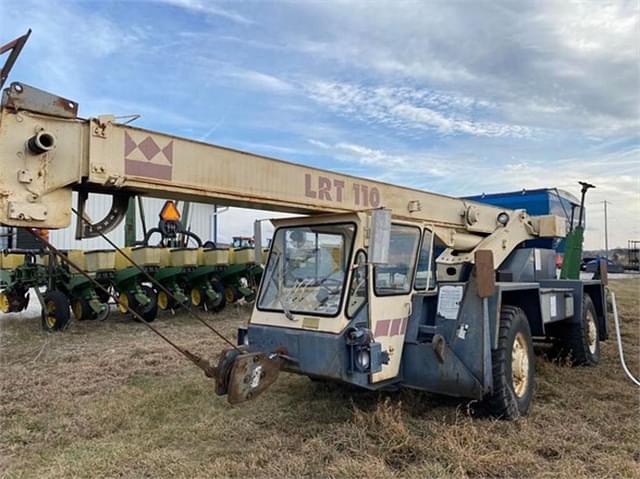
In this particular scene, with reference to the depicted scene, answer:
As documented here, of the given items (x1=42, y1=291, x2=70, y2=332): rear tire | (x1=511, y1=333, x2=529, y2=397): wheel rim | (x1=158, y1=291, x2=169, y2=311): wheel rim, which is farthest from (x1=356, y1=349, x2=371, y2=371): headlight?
(x1=158, y1=291, x2=169, y2=311): wheel rim

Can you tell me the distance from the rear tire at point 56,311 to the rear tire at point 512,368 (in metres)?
7.71

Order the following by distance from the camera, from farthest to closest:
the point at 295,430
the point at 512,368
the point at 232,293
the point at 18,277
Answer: the point at 232,293
the point at 18,277
the point at 512,368
the point at 295,430

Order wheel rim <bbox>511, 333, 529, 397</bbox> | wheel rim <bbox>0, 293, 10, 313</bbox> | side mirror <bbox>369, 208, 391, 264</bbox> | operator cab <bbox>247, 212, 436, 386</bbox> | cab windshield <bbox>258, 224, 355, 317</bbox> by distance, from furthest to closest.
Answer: wheel rim <bbox>0, 293, 10, 313</bbox> < wheel rim <bbox>511, 333, 529, 397</bbox> < cab windshield <bbox>258, 224, 355, 317</bbox> < operator cab <bbox>247, 212, 436, 386</bbox> < side mirror <bbox>369, 208, 391, 264</bbox>

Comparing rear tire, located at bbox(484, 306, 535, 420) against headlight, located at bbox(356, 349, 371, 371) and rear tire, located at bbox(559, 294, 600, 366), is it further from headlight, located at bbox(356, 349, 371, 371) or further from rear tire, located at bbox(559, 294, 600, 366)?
rear tire, located at bbox(559, 294, 600, 366)

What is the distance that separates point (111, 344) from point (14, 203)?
579 cm

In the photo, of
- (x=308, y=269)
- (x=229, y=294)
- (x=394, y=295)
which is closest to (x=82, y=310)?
(x=229, y=294)

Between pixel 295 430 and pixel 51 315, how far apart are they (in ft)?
22.8

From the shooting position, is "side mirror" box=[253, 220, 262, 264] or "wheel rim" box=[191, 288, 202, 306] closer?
"side mirror" box=[253, 220, 262, 264]

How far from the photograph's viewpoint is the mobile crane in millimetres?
2838

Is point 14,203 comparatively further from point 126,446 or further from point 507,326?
point 507,326

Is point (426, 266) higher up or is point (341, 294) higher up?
point (426, 266)

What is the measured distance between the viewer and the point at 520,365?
4586mm

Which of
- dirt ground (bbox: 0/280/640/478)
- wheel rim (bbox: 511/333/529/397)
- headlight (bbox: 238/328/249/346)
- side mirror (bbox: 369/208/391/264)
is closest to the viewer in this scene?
dirt ground (bbox: 0/280/640/478)

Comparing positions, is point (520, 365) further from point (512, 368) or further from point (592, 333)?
point (592, 333)
